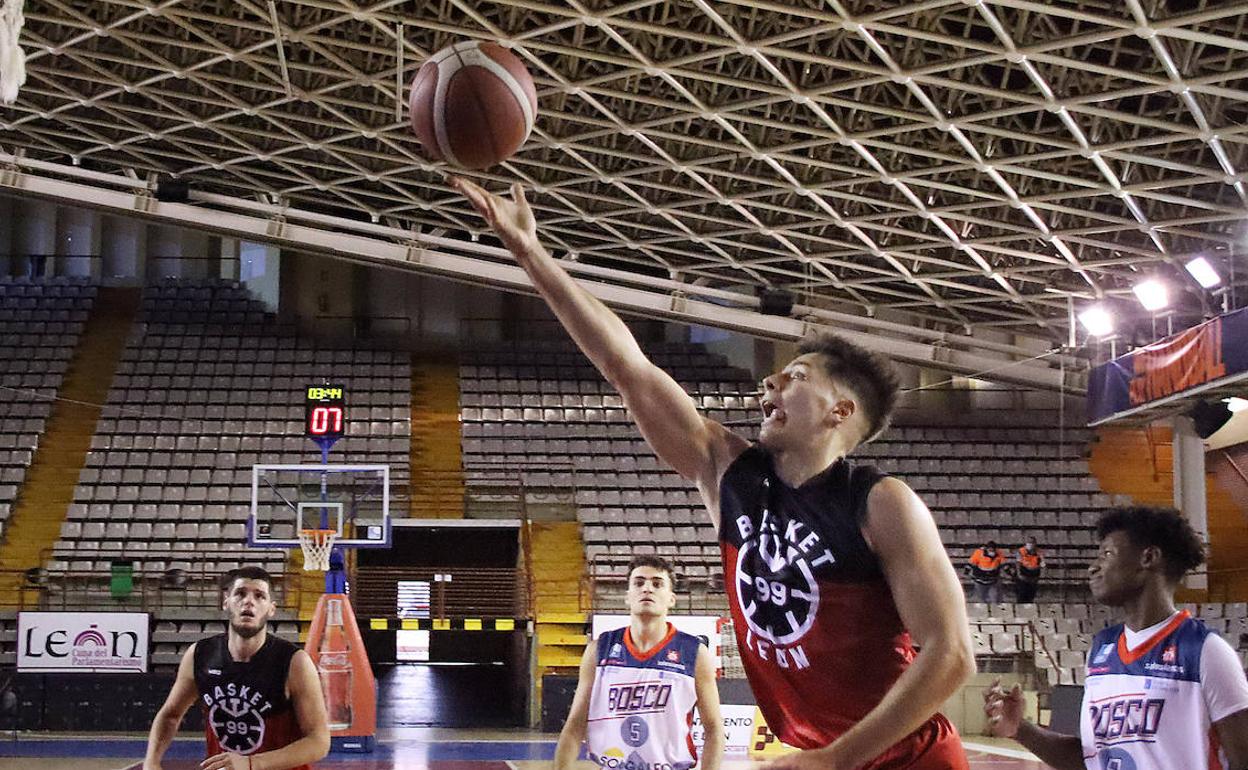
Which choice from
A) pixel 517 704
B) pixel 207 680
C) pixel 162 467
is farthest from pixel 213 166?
pixel 207 680

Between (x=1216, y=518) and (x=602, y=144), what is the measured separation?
12.5 m

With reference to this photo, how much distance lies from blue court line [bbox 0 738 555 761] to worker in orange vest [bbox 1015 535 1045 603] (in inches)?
285

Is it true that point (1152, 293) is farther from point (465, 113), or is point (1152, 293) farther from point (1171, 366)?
point (465, 113)

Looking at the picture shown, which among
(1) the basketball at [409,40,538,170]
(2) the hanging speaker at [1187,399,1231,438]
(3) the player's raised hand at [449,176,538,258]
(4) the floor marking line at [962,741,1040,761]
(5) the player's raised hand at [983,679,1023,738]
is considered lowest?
(4) the floor marking line at [962,741,1040,761]

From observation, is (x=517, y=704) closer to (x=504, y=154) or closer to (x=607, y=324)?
(x=504, y=154)

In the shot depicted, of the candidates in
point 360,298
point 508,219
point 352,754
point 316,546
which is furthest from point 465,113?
point 360,298

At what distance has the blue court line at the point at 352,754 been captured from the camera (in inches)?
594

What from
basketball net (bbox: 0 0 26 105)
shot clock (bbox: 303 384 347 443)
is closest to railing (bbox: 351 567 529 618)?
shot clock (bbox: 303 384 347 443)

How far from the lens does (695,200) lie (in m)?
20.1

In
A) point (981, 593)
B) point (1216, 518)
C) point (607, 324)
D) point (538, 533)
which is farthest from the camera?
point (1216, 518)

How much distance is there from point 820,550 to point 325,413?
1278 centimetres

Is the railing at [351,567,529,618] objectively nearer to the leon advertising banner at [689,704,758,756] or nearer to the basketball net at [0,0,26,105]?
the leon advertising banner at [689,704,758,756]

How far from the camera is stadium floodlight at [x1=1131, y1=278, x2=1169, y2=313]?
17547 millimetres

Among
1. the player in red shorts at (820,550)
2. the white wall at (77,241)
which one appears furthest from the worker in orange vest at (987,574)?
the white wall at (77,241)
